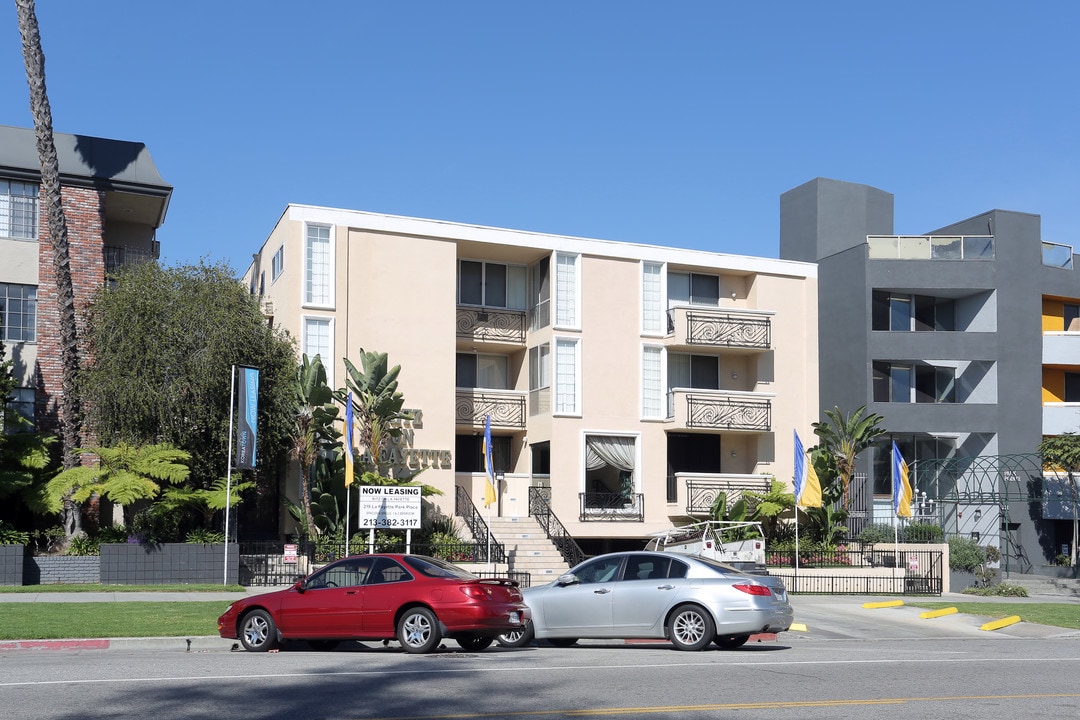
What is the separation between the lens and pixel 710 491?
3672 centimetres

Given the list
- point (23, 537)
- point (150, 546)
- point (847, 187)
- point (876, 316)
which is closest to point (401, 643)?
point (150, 546)

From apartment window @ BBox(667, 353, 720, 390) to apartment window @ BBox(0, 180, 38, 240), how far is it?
2003 centimetres

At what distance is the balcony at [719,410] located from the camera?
3688 centimetres

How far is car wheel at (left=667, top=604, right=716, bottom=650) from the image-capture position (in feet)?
52.8

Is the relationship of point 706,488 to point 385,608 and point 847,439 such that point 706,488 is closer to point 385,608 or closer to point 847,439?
point 847,439

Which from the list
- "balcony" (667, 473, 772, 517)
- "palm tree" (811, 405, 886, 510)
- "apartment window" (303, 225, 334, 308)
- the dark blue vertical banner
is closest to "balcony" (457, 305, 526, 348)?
"apartment window" (303, 225, 334, 308)

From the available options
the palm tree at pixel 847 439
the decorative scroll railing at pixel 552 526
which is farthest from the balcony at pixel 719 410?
the decorative scroll railing at pixel 552 526

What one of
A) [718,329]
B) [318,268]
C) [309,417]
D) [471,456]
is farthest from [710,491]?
[318,268]

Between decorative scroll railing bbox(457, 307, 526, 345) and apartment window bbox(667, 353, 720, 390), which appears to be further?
apartment window bbox(667, 353, 720, 390)

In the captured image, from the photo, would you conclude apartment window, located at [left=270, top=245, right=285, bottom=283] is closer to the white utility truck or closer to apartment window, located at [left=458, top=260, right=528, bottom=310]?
apartment window, located at [left=458, top=260, right=528, bottom=310]

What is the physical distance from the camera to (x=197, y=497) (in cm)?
2797

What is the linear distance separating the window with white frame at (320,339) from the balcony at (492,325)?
5002mm

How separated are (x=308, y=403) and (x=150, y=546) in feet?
17.3

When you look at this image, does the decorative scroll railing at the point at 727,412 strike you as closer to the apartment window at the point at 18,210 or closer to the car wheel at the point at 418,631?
the apartment window at the point at 18,210
